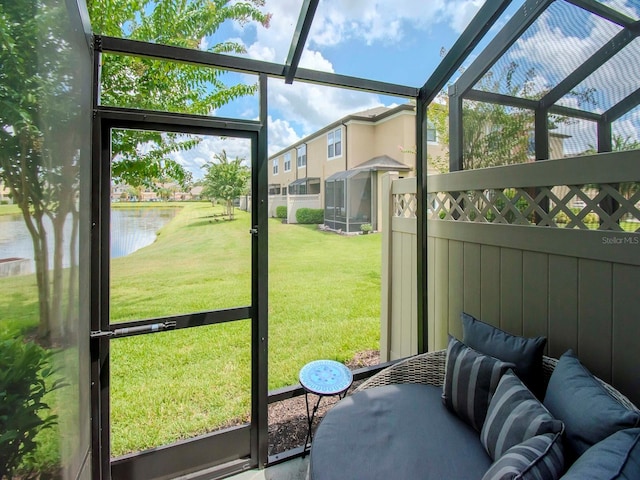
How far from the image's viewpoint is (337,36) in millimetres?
2033

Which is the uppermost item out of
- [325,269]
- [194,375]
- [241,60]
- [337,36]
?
[337,36]

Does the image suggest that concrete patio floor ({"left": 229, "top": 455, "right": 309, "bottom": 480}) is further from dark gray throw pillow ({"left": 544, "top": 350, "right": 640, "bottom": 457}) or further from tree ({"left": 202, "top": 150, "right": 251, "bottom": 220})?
tree ({"left": 202, "top": 150, "right": 251, "bottom": 220})

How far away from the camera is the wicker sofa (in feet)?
4.54

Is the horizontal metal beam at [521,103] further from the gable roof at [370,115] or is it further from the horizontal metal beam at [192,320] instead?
the horizontal metal beam at [192,320]

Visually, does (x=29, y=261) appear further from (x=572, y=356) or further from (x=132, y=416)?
(x=572, y=356)

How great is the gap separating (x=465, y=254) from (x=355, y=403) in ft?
4.23

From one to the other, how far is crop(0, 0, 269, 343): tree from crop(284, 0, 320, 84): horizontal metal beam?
257mm

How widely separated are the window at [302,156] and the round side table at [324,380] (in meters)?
1.48

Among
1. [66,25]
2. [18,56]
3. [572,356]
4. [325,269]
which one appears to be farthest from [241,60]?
[572,356]

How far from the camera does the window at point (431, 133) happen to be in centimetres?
265

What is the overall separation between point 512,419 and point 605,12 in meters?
1.92

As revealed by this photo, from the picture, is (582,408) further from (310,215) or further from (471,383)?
(310,215)

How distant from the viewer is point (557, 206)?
1.78 metres

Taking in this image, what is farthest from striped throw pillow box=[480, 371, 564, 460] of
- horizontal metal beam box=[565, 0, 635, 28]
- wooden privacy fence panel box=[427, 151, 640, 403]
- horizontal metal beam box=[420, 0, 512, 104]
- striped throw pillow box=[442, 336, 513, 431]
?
horizontal metal beam box=[420, 0, 512, 104]
